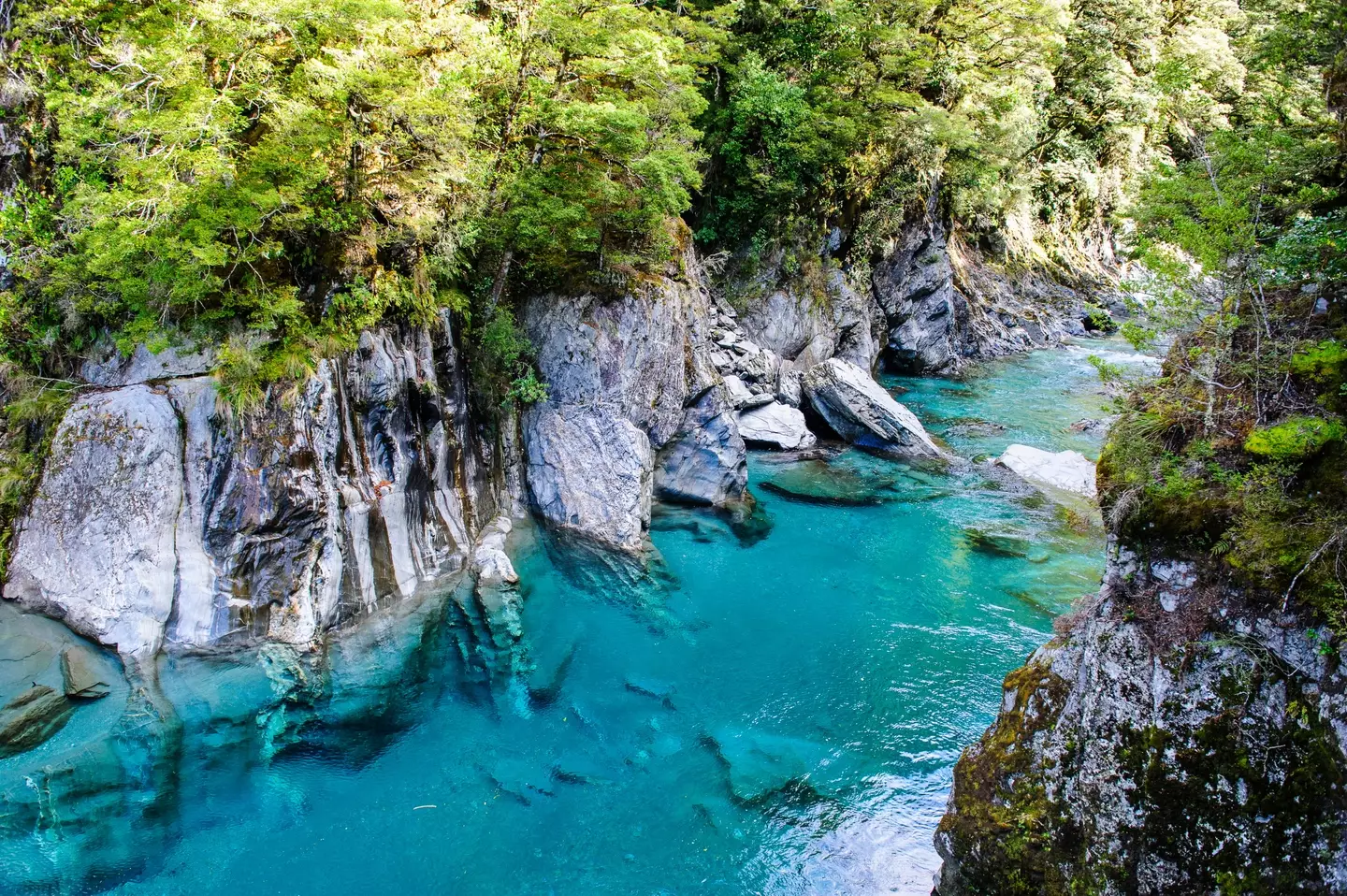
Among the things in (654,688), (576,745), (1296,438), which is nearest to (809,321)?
(654,688)

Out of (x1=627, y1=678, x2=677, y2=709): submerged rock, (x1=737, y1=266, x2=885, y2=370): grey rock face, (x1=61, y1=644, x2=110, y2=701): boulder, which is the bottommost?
(x1=627, y1=678, x2=677, y2=709): submerged rock

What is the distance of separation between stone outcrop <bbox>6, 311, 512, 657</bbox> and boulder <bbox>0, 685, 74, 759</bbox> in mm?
839

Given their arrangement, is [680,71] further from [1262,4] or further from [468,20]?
[1262,4]

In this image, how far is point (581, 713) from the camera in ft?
33.1

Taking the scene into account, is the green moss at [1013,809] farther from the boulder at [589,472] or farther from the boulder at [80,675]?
the boulder at [80,675]

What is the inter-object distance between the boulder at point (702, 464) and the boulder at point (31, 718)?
1113cm

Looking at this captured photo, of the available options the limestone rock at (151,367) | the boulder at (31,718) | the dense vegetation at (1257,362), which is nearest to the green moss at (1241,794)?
the dense vegetation at (1257,362)

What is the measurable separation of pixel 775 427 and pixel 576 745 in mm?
12262

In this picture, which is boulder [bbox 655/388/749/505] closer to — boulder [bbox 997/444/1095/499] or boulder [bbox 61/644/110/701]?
boulder [bbox 997/444/1095/499]

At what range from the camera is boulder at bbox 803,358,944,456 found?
64.1 feet

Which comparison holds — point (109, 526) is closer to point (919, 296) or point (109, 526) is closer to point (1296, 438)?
point (1296, 438)

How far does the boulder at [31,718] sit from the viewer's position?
8.00 metres

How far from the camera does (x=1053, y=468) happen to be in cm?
1789

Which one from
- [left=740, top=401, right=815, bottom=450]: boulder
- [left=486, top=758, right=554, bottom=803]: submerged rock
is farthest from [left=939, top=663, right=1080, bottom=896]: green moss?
[left=740, top=401, right=815, bottom=450]: boulder
